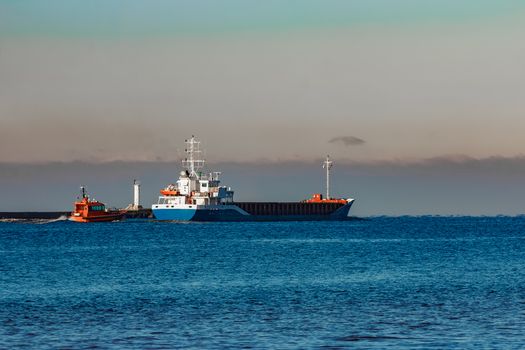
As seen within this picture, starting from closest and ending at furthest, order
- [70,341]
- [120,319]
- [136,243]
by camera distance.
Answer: [70,341]
[120,319]
[136,243]

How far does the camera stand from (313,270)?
71.3m

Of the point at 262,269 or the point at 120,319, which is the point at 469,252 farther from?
the point at 120,319

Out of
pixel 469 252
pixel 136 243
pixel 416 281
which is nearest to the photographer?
pixel 416 281

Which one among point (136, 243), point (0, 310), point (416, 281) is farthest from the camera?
point (136, 243)

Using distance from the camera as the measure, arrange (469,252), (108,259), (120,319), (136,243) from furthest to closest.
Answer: (136,243)
(469,252)
(108,259)
(120,319)

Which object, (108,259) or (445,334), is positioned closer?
(445,334)

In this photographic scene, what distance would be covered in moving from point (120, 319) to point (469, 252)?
67.2 m

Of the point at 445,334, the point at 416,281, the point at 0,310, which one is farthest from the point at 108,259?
the point at 445,334

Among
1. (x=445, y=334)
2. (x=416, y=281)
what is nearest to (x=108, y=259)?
(x=416, y=281)

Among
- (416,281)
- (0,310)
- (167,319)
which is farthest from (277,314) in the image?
(416,281)

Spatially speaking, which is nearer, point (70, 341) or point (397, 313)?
point (70, 341)

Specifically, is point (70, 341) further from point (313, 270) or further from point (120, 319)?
point (313, 270)

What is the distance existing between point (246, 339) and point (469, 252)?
231 ft

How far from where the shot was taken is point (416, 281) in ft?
202
